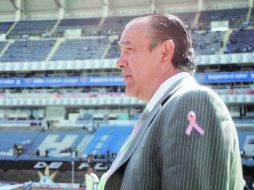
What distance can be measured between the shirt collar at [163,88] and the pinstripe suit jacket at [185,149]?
7 centimetres

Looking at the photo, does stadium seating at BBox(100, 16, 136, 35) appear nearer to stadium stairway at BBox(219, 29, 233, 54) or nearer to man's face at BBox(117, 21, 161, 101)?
stadium stairway at BBox(219, 29, 233, 54)

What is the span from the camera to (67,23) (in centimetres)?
4166

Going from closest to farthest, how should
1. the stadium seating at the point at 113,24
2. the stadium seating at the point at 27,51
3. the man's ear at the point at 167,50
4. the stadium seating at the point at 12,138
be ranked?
the man's ear at the point at 167,50 < the stadium seating at the point at 12,138 < the stadium seating at the point at 27,51 < the stadium seating at the point at 113,24

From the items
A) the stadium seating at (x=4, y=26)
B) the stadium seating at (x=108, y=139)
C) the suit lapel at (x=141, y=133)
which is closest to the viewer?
the suit lapel at (x=141, y=133)

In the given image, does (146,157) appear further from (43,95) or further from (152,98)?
(43,95)

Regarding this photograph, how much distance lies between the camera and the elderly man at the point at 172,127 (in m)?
1.32

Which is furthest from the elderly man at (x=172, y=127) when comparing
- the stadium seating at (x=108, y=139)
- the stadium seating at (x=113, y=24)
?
the stadium seating at (x=113, y=24)

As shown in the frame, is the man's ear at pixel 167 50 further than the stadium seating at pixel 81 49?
No

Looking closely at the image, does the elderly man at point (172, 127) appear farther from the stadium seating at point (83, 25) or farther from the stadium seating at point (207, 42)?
the stadium seating at point (83, 25)

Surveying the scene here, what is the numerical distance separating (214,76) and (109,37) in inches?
391

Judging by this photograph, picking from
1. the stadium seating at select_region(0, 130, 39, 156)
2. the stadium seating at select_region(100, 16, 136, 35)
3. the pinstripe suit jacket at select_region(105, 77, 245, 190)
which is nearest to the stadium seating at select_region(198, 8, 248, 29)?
the stadium seating at select_region(100, 16, 136, 35)

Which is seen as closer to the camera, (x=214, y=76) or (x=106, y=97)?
(x=214, y=76)

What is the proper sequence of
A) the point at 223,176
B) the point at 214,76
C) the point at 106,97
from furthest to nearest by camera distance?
1. the point at 106,97
2. the point at 214,76
3. the point at 223,176

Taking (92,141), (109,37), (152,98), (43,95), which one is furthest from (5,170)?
(152,98)
